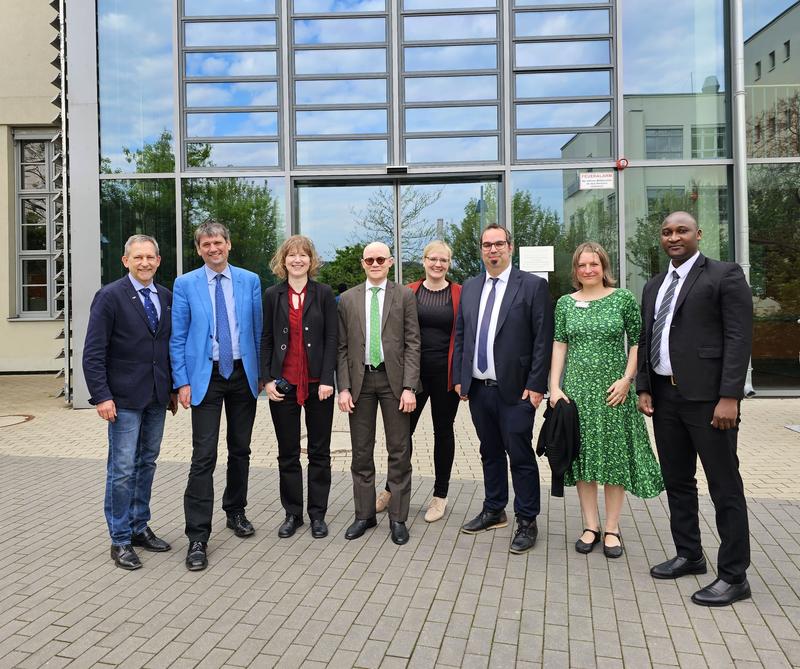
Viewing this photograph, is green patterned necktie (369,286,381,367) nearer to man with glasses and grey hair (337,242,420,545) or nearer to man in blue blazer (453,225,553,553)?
man with glasses and grey hair (337,242,420,545)

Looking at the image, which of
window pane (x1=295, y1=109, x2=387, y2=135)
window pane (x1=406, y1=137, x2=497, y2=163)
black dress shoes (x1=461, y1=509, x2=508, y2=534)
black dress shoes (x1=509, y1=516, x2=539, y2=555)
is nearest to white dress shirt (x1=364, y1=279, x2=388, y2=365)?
black dress shoes (x1=461, y1=509, x2=508, y2=534)

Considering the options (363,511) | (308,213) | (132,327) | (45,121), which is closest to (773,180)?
(308,213)

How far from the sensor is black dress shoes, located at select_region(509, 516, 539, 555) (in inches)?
162

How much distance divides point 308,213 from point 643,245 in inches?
198

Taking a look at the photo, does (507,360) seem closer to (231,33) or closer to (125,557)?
(125,557)

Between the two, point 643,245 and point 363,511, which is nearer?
point 363,511

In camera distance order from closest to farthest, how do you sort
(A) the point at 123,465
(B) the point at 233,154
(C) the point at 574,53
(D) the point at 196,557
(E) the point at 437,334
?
(D) the point at 196,557 → (A) the point at 123,465 → (E) the point at 437,334 → (C) the point at 574,53 → (B) the point at 233,154

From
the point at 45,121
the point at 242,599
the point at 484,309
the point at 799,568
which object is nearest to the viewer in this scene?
the point at 242,599

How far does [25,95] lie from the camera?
51.4 ft

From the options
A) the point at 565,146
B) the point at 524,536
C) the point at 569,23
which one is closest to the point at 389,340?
the point at 524,536

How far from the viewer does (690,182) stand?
32.1 feet

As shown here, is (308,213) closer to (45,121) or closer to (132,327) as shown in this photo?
(132,327)

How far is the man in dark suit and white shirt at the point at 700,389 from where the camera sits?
132 inches

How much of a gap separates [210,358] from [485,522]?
84.5 inches
